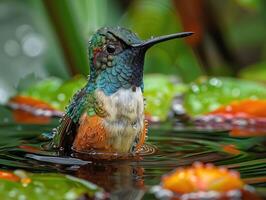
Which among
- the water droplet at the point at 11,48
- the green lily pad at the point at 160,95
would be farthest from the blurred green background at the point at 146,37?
the green lily pad at the point at 160,95

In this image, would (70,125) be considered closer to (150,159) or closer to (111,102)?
(111,102)

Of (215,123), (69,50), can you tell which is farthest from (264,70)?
(215,123)

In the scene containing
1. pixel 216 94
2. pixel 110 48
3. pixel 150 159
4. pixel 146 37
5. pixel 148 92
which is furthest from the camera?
pixel 146 37

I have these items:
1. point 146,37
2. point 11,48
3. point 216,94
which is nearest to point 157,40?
point 216,94

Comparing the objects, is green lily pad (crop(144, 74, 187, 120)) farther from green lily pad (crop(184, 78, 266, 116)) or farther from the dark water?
the dark water

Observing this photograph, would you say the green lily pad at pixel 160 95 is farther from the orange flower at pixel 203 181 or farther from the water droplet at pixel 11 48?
the water droplet at pixel 11 48

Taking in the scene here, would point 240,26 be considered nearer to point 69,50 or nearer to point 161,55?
point 161,55
